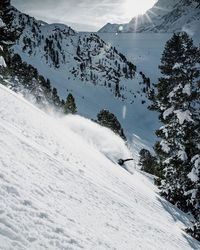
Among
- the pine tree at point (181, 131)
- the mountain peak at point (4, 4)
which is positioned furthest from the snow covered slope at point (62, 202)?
the mountain peak at point (4, 4)

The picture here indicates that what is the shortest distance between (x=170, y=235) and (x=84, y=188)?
4.13 m

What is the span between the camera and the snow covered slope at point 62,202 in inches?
256

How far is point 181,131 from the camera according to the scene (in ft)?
80.2

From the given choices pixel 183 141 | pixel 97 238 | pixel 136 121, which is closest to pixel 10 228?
pixel 97 238

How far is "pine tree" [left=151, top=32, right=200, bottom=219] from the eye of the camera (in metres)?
23.8

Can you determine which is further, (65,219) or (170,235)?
(170,235)

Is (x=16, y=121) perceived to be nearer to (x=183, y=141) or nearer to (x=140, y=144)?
(x=183, y=141)

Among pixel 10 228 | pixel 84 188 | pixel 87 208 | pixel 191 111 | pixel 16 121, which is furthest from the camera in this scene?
pixel 191 111

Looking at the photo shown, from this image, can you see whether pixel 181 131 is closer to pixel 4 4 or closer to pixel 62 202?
pixel 62 202

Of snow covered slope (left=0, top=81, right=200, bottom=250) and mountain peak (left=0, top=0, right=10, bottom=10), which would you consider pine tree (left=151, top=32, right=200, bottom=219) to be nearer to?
snow covered slope (left=0, top=81, right=200, bottom=250)

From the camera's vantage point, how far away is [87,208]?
31.7ft

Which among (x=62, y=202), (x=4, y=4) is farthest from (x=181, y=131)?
(x=4, y=4)

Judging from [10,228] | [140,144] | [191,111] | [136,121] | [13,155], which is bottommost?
[10,228]

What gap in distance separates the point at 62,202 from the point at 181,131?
55.5ft
